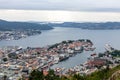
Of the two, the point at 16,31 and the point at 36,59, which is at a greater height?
the point at 36,59

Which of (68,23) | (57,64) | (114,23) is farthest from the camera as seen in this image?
(68,23)

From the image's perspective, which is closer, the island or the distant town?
the distant town

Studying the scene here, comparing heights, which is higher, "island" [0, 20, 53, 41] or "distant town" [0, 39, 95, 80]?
"distant town" [0, 39, 95, 80]

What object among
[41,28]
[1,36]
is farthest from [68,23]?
[1,36]

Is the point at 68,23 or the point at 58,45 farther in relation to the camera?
the point at 68,23

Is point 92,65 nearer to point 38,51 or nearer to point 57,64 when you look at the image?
point 57,64

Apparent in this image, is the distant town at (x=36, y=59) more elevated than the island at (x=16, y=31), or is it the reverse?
the distant town at (x=36, y=59)

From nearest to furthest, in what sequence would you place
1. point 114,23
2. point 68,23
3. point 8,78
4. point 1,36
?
point 8,78 → point 1,36 → point 114,23 → point 68,23

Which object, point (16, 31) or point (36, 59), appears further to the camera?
point (16, 31)

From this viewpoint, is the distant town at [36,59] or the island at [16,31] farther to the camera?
the island at [16,31]

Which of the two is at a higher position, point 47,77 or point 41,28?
point 47,77

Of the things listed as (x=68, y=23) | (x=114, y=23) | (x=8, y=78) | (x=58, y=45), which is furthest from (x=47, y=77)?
(x=68, y=23)
